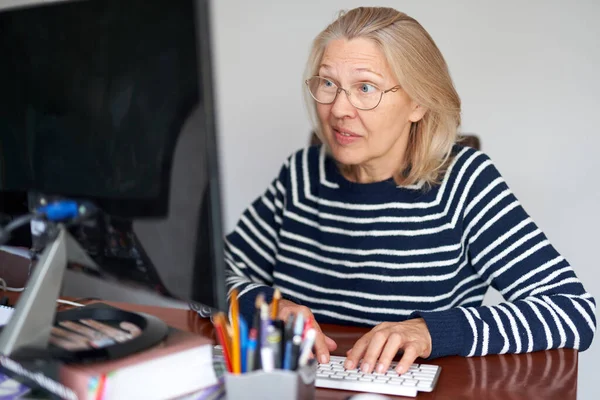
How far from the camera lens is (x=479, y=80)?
Answer: 2.01 m

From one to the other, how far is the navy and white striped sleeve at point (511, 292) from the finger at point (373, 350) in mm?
99

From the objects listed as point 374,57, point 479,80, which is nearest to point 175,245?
point 374,57

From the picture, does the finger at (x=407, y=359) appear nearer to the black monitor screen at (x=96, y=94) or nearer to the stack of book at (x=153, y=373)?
the stack of book at (x=153, y=373)

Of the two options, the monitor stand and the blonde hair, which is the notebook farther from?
the blonde hair

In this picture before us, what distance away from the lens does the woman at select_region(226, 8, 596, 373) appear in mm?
1340

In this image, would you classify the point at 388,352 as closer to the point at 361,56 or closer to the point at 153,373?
the point at 153,373

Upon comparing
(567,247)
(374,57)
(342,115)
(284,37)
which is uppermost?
(284,37)

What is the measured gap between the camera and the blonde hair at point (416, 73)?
139cm

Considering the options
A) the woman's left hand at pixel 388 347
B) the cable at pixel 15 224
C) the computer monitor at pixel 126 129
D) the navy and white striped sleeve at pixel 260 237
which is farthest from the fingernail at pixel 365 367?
the navy and white striped sleeve at pixel 260 237

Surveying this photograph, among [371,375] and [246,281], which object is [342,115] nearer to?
[246,281]

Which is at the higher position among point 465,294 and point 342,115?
point 342,115

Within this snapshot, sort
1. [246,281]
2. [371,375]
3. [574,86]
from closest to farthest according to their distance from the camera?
1. [371,375]
2. [246,281]
3. [574,86]

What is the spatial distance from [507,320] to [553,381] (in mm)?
164

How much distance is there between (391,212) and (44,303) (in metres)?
0.84
